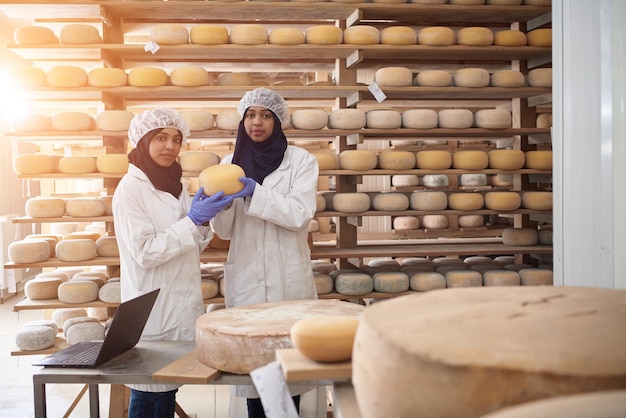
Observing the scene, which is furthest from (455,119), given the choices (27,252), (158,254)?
(27,252)

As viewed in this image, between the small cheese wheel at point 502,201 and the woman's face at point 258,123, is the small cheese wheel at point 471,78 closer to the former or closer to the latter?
the small cheese wheel at point 502,201

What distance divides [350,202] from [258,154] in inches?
46.1

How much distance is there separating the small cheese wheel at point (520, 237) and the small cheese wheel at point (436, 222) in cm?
99

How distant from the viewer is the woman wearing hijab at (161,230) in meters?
2.12

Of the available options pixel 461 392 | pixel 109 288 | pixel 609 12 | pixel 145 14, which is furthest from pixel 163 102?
pixel 461 392

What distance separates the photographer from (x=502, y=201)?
3611 mm

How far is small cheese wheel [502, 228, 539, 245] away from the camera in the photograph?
3727mm

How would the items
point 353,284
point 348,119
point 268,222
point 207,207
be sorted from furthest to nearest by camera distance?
point 348,119 → point 353,284 → point 268,222 → point 207,207

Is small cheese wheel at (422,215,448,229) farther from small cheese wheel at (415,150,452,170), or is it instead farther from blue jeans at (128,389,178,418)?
blue jeans at (128,389,178,418)

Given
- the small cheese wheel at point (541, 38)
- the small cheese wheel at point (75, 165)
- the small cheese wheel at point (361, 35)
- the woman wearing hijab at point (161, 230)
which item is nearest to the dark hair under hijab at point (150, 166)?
the woman wearing hijab at point (161, 230)

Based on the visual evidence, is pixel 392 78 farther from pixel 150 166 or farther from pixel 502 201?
pixel 150 166

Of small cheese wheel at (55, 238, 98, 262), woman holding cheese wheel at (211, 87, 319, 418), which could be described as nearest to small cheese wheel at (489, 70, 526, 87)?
woman holding cheese wheel at (211, 87, 319, 418)

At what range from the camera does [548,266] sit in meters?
3.77

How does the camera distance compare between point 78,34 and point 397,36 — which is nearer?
point 78,34
